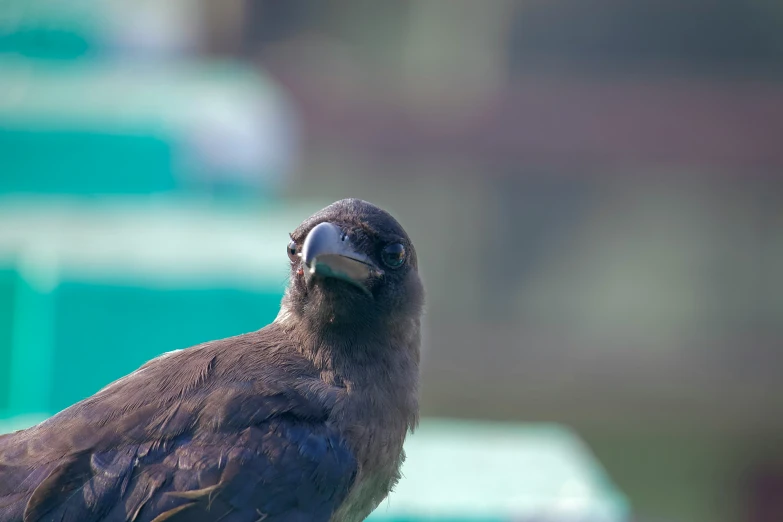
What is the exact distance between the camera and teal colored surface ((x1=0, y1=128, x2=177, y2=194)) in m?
6.56

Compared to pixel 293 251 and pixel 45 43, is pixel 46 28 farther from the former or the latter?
pixel 293 251

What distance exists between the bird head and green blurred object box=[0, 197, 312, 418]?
1749 millimetres

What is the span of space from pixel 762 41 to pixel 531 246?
11.3 feet

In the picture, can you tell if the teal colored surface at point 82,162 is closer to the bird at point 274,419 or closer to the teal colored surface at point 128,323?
the teal colored surface at point 128,323

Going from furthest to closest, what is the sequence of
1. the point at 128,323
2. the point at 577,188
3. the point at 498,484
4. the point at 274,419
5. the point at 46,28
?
1. the point at 577,188
2. the point at 46,28
3. the point at 128,323
4. the point at 498,484
5. the point at 274,419

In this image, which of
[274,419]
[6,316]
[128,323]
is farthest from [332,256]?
[6,316]

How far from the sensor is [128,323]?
465cm

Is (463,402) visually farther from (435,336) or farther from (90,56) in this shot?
(90,56)

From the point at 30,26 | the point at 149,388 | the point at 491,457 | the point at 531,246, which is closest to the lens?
the point at 149,388

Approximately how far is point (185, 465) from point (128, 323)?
2214 mm

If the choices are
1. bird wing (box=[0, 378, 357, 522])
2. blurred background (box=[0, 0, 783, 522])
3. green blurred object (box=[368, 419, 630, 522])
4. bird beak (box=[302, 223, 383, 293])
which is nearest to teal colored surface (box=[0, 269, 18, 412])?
green blurred object (box=[368, 419, 630, 522])

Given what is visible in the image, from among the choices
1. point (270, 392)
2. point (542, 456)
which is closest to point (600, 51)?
point (542, 456)

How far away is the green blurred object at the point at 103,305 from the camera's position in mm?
4590

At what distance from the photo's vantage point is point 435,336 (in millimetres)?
11602
